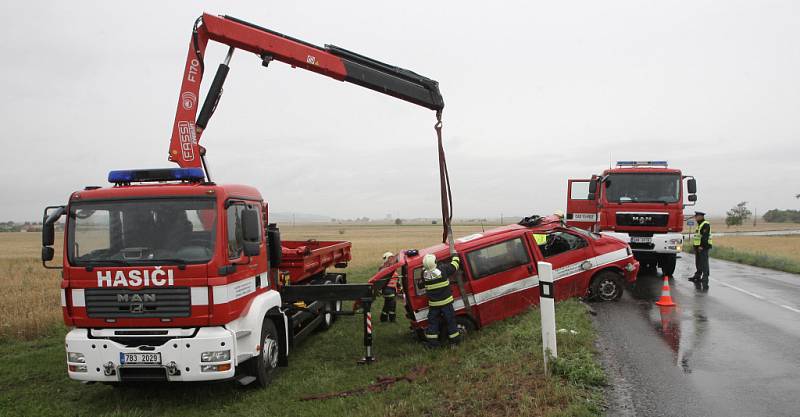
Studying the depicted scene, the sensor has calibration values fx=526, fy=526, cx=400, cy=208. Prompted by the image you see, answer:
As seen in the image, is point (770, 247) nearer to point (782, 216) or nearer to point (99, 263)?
point (99, 263)

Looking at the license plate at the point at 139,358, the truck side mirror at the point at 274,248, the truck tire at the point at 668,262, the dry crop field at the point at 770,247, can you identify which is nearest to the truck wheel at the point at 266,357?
the truck side mirror at the point at 274,248

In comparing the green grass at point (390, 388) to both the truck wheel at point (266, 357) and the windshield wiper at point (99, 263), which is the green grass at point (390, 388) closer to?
the truck wheel at point (266, 357)

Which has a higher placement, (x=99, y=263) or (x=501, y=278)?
(x=99, y=263)

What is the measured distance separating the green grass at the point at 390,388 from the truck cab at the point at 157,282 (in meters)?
0.72

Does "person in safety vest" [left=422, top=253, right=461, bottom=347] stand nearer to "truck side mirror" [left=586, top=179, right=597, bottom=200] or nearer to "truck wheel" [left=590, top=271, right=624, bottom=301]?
"truck wheel" [left=590, top=271, right=624, bottom=301]

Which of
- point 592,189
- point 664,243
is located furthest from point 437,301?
point 592,189

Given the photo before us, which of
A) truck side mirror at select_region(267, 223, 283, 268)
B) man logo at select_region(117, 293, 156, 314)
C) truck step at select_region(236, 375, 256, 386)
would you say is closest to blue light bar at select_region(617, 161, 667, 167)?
truck side mirror at select_region(267, 223, 283, 268)

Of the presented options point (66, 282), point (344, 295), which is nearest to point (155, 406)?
point (66, 282)

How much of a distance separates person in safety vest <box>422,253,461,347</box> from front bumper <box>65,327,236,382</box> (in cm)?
309

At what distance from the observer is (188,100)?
304 inches

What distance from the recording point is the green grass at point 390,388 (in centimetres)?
508

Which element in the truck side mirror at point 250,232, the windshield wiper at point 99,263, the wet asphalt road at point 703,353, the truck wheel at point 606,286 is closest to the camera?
the wet asphalt road at point 703,353

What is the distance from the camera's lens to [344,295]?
324 inches

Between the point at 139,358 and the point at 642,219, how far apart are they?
40.4ft
